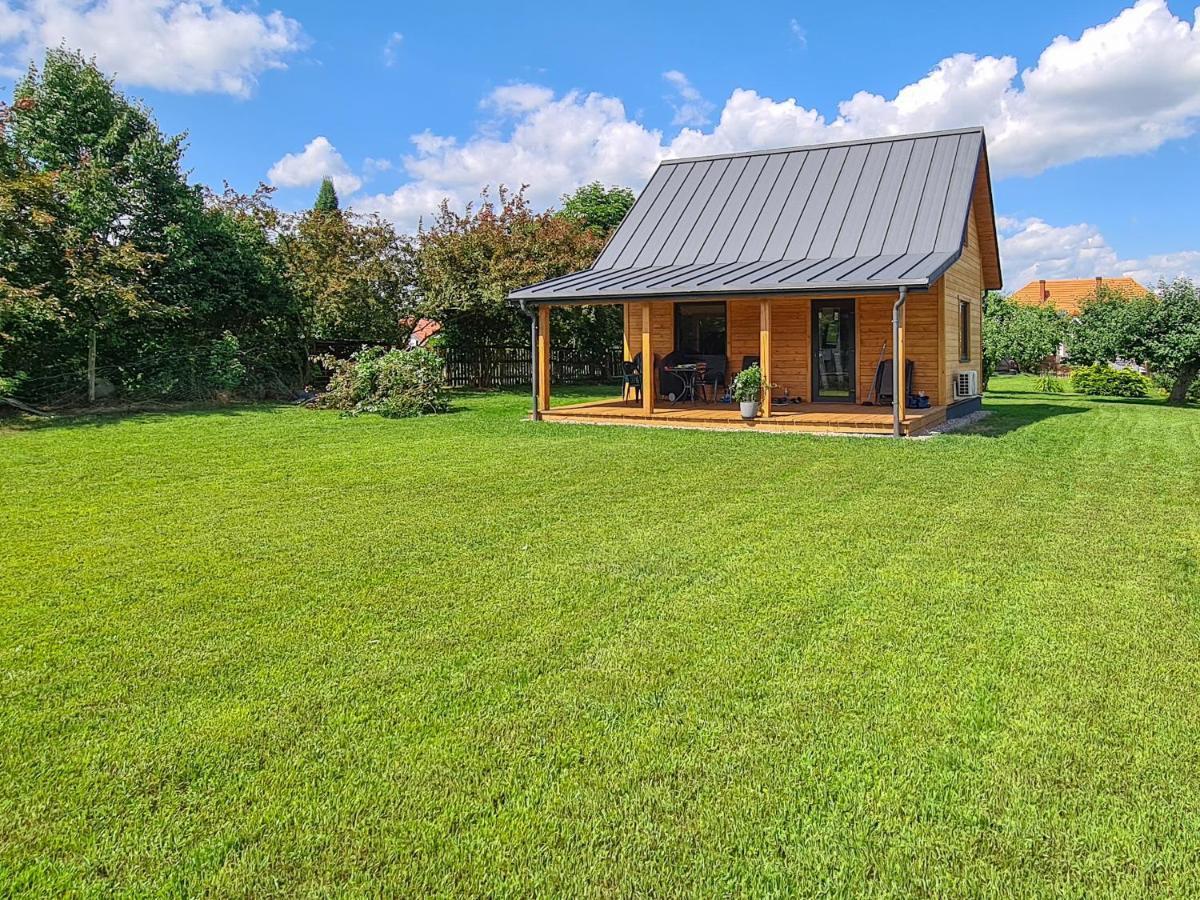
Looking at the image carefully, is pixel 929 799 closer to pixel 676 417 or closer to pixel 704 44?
pixel 676 417

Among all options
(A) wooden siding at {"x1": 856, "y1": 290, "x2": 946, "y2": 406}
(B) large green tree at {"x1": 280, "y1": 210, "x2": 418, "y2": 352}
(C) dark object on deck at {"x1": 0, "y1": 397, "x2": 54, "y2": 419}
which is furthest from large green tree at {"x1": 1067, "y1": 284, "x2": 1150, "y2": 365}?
(C) dark object on deck at {"x1": 0, "y1": 397, "x2": 54, "y2": 419}

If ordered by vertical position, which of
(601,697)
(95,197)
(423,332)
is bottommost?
(601,697)

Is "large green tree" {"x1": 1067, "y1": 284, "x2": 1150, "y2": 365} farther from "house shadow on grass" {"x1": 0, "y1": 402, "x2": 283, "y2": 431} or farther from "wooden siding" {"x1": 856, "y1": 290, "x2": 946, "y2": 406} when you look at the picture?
"house shadow on grass" {"x1": 0, "y1": 402, "x2": 283, "y2": 431}

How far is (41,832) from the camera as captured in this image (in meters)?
2.18

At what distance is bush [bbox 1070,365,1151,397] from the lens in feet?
Answer: 72.7

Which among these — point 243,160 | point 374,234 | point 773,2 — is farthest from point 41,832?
point 243,160

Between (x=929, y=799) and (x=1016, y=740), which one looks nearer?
(x=929, y=799)

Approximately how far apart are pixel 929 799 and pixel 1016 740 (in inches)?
20.8

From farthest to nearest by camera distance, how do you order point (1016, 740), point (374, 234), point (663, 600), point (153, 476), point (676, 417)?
point (374, 234) < point (676, 417) < point (153, 476) < point (663, 600) < point (1016, 740)

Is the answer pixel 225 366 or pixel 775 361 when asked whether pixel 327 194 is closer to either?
pixel 225 366

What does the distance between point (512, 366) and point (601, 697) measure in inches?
778

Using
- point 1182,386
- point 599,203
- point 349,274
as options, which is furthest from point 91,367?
point 599,203

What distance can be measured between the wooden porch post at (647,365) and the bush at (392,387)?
423 cm

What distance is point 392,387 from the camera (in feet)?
47.4
